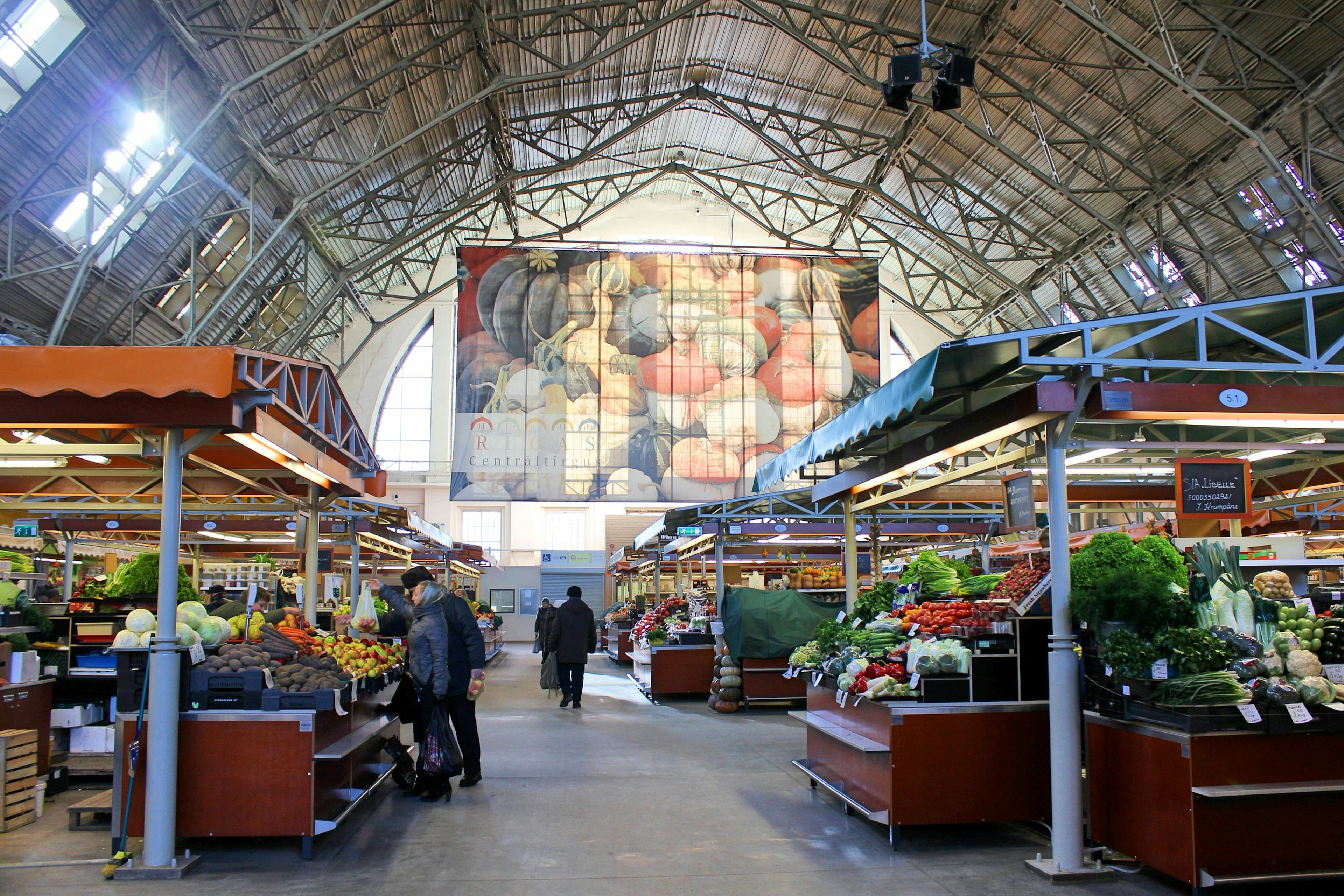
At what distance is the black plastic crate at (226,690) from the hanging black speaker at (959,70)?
1153 centimetres

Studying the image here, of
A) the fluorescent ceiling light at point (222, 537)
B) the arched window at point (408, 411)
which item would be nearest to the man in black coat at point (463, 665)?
the fluorescent ceiling light at point (222, 537)

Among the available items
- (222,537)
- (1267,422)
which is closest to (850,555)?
(1267,422)

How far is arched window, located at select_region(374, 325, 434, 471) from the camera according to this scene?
114 ft

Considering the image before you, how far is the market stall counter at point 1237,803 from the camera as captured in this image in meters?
4.61

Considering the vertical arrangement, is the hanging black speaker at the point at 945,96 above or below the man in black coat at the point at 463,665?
above

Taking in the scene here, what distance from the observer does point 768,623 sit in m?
12.5

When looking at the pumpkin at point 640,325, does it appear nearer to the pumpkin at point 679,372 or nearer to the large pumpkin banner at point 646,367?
the large pumpkin banner at point 646,367

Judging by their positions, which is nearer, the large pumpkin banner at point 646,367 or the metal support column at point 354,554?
the metal support column at point 354,554

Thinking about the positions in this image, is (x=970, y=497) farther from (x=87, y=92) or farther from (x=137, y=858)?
(x=87, y=92)

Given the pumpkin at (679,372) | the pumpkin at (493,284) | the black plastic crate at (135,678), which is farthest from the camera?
the pumpkin at (679,372)

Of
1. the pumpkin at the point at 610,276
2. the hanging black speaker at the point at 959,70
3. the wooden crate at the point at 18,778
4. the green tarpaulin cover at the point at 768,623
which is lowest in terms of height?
the wooden crate at the point at 18,778

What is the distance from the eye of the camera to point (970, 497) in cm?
1095

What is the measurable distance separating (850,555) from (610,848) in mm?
4948

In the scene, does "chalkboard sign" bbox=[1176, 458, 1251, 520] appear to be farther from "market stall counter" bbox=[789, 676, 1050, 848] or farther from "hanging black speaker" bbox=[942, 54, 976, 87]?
"hanging black speaker" bbox=[942, 54, 976, 87]
